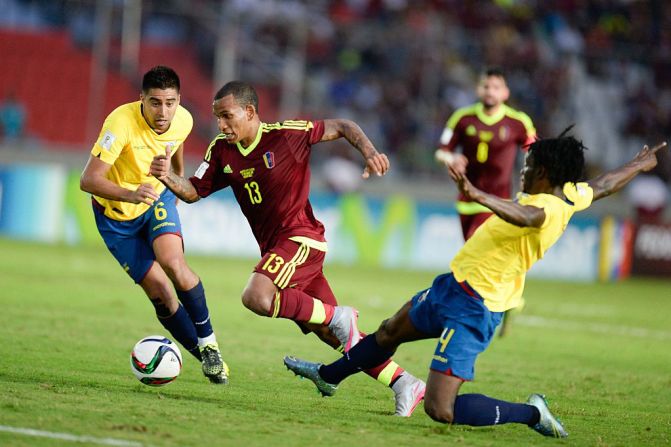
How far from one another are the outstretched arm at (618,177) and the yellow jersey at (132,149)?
10.6 ft

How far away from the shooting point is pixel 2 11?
21.4 metres

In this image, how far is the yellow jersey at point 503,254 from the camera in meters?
6.54

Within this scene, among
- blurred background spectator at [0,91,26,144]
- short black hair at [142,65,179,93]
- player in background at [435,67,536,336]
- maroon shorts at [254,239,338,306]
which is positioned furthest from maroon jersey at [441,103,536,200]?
blurred background spectator at [0,91,26,144]

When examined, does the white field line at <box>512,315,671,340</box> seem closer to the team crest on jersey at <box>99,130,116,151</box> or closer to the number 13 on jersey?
the number 13 on jersey

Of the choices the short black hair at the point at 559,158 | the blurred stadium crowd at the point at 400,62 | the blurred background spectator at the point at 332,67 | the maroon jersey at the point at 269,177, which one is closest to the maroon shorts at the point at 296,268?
the maroon jersey at the point at 269,177

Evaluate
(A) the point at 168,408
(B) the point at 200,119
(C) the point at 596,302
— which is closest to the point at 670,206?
(C) the point at 596,302

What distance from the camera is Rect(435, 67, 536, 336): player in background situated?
11938 mm

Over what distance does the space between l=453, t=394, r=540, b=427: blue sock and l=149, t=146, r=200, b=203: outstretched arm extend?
2494 mm

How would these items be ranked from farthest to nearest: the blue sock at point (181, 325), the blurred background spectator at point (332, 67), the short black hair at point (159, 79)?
the blurred background spectator at point (332, 67), the blue sock at point (181, 325), the short black hair at point (159, 79)

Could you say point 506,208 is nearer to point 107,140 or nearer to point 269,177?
point 269,177

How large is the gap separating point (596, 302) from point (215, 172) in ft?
37.0

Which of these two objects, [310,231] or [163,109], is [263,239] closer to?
[310,231]

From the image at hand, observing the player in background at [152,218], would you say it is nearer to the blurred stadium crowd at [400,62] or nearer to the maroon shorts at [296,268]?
the maroon shorts at [296,268]

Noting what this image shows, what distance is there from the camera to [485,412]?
648 centimetres
